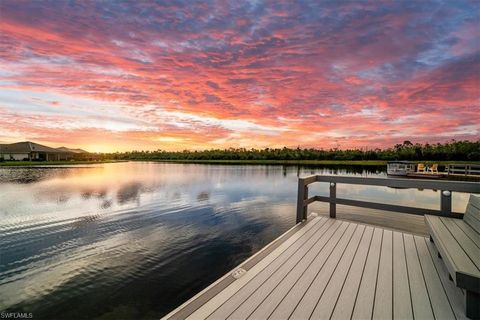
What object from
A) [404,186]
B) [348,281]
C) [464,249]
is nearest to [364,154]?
[404,186]

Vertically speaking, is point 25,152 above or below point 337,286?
above

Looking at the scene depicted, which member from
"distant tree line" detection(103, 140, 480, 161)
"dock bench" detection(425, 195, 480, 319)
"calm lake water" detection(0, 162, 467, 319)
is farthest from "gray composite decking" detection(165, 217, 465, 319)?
"distant tree line" detection(103, 140, 480, 161)

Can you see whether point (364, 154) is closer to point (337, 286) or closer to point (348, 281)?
point (348, 281)

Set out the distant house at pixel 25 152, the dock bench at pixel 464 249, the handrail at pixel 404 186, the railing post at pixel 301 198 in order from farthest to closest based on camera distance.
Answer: the distant house at pixel 25 152 < the railing post at pixel 301 198 < the handrail at pixel 404 186 < the dock bench at pixel 464 249

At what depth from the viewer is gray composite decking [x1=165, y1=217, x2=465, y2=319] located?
1.84m

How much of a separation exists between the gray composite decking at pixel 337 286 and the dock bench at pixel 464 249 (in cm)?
30

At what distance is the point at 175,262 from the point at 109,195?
10135 millimetres

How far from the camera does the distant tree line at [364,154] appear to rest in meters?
60.2

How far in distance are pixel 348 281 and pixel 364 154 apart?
9604 cm

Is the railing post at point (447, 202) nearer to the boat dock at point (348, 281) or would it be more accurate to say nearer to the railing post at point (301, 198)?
the boat dock at point (348, 281)

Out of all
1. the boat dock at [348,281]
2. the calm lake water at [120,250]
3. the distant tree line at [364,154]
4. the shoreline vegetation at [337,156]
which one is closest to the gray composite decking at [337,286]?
the boat dock at [348,281]

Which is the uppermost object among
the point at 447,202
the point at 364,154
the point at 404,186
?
the point at 364,154

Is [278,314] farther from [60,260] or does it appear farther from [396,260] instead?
[60,260]

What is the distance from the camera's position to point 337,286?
7.41 ft
